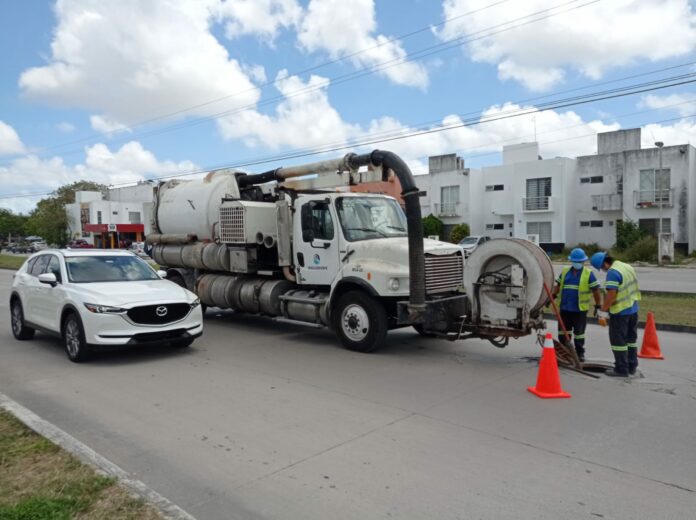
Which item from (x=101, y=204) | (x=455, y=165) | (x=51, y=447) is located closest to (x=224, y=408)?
(x=51, y=447)

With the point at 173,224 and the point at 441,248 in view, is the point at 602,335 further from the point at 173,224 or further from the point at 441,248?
the point at 173,224

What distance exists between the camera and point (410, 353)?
8852mm

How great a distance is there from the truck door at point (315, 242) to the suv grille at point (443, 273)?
66.9 inches

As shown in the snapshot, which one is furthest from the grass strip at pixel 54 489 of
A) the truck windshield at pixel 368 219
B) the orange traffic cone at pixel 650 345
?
the orange traffic cone at pixel 650 345

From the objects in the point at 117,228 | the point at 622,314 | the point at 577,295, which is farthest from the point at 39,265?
the point at 117,228

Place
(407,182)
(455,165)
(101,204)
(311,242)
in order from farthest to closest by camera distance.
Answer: (101,204) → (455,165) → (311,242) → (407,182)

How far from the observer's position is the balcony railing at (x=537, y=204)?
1704 inches

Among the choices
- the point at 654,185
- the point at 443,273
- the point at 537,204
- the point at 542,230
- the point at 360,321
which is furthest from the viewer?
the point at 542,230

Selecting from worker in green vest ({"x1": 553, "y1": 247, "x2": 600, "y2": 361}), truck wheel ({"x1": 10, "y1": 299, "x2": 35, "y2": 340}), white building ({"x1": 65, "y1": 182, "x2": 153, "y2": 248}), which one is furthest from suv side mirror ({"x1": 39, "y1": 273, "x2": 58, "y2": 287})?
white building ({"x1": 65, "y1": 182, "x2": 153, "y2": 248})

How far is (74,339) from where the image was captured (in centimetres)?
822

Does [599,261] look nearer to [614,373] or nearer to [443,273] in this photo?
[614,373]

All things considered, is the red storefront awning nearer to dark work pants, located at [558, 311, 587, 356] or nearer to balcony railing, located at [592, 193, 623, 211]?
balcony railing, located at [592, 193, 623, 211]

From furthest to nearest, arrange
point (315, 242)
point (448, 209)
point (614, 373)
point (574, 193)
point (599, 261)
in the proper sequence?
point (448, 209), point (574, 193), point (315, 242), point (599, 261), point (614, 373)

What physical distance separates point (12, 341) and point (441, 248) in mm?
7840
